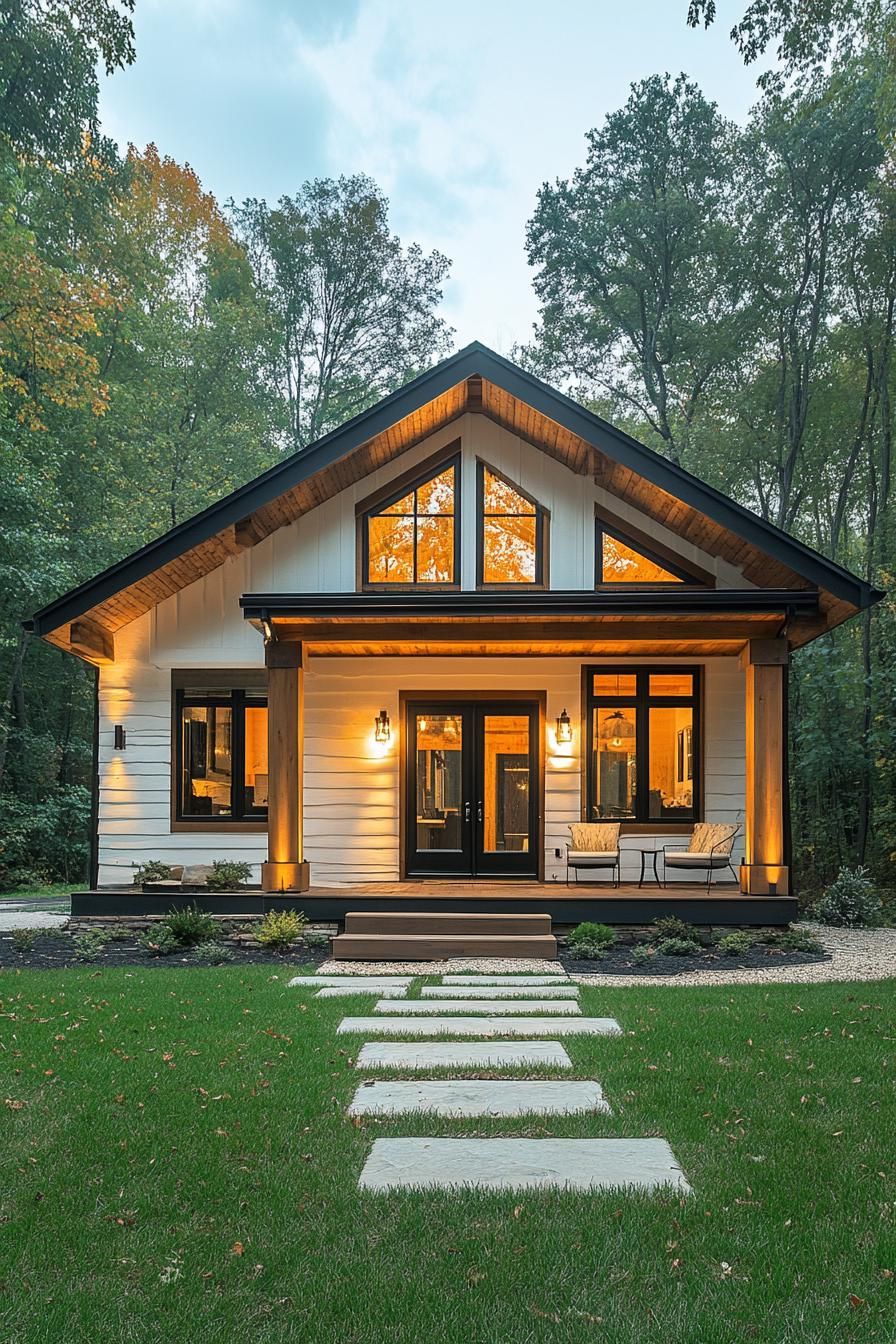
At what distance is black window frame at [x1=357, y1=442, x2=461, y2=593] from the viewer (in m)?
10.6

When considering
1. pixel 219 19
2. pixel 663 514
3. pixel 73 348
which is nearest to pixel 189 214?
pixel 219 19

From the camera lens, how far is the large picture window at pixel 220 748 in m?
10.5

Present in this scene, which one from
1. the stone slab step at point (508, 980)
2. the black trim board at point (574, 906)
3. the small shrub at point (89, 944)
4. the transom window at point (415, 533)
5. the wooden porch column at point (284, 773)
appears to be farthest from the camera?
the transom window at point (415, 533)

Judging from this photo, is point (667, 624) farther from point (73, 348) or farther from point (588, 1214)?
point (73, 348)

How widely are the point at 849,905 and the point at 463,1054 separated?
24.2ft

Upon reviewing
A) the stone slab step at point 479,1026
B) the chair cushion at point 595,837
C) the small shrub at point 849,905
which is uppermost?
the chair cushion at point 595,837

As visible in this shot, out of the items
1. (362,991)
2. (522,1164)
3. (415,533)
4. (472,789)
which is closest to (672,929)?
(472,789)

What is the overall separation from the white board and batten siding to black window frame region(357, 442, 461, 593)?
9 centimetres

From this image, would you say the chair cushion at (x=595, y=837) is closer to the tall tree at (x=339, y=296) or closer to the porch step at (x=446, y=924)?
the porch step at (x=446, y=924)

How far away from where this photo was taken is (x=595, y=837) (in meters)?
10.3

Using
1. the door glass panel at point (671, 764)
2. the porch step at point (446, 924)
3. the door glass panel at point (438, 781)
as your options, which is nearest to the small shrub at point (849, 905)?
the door glass panel at point (671, 764)

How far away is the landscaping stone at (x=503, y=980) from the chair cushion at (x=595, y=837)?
9.91 ft

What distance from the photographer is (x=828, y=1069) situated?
4.62m

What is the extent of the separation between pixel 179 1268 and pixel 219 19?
991 inches
